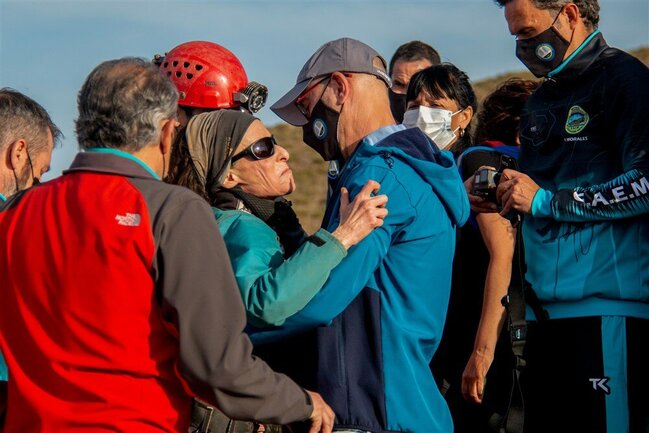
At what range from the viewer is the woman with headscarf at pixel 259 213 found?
4.03 m

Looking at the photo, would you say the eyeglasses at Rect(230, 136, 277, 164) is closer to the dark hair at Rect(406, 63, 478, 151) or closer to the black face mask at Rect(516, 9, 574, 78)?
the black face mask at Rect(516, 9, 574, 78)

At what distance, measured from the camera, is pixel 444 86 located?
651cm

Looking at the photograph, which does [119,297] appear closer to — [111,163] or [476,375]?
[111,163]

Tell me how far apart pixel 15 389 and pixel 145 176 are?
3.00 ft

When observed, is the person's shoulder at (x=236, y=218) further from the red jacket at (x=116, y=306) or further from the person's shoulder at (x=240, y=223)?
the red jacket at (x=116, y=306)

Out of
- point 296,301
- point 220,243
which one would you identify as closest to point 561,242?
point 296,301

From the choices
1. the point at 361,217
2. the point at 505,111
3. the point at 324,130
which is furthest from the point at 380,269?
the point at 505,111

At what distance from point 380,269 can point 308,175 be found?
25.6 metres

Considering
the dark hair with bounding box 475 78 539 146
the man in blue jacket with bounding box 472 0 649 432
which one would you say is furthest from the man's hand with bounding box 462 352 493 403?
the dark hair with bounding box 475 78 539 146

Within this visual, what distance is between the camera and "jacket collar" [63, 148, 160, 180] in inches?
141

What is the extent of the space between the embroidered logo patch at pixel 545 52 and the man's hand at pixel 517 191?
65 cm

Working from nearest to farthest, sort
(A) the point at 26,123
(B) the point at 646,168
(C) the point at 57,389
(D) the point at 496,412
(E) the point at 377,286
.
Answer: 1. (C) the point at 57,389
2. (E) the point at 377,286
3. (B) the point at 646,168
4. (A) the point at 26,123
5. (D) the point at 496,412

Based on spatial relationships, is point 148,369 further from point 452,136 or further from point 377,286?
point 452,136

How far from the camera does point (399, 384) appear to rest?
423cm
